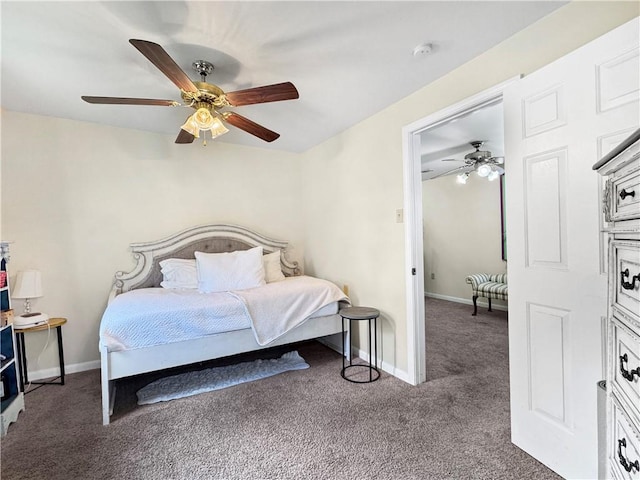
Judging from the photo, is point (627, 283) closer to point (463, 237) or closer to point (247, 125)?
point (247, 125)

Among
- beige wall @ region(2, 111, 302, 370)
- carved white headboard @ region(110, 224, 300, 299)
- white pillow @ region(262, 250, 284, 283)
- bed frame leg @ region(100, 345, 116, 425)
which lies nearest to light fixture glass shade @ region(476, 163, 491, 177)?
carved white headboard @ region(110, 224, 300, 299)

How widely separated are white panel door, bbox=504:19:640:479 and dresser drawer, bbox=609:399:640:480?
0.44 m

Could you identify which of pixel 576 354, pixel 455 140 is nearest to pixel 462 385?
pixel 576 354

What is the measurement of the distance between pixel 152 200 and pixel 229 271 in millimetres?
1221

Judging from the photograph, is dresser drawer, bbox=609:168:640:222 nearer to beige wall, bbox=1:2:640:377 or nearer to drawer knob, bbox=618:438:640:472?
drawer knob, bbox=618:438:640:472

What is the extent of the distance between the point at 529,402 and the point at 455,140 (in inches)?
123

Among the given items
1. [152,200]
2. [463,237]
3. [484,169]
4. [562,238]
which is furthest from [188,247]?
[463,237]

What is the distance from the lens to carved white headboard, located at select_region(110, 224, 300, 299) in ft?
10.9

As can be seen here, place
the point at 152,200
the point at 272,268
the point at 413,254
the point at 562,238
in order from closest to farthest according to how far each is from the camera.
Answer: the point at 562,238
the point at 413,254
the point at 152,200
the point at 272,268

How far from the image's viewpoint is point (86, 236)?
10.3 ft

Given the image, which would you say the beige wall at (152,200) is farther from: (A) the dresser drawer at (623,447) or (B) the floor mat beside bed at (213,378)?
(A) the dresser drawer at (623,447)

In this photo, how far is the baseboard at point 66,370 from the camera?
288cm

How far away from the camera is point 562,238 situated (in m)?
1.54

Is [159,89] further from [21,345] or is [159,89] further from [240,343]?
[21,345]
